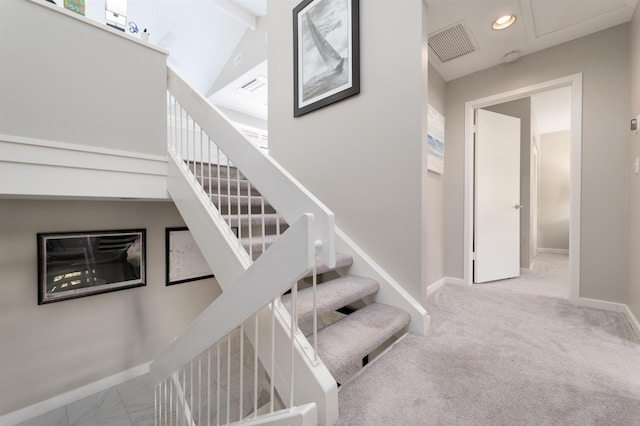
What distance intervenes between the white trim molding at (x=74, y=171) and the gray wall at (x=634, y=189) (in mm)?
3251

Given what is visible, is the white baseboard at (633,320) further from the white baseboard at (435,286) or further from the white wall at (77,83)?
the white wall at (77,83)

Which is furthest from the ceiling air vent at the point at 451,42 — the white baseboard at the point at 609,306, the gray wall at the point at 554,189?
the gray wall at the point at 554,189

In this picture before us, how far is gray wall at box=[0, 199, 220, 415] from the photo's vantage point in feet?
6.09

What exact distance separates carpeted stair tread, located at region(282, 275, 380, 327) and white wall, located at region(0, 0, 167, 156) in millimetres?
1437

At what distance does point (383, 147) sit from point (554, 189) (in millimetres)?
5657

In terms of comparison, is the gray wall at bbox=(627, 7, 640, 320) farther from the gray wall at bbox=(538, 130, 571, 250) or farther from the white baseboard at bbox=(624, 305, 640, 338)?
the gray wall at bbox=(538, 130, 571, 250)

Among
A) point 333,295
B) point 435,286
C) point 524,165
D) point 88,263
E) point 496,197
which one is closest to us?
point 333,295

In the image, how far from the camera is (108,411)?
1999 mm

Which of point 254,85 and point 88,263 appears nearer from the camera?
point 88,263

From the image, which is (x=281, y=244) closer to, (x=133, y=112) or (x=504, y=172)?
(x=133, y=112)

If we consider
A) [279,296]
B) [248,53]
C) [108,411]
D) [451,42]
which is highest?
[248,53]

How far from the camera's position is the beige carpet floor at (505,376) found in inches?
39.0

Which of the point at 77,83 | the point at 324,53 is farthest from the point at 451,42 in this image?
Answer: the point at 77,83

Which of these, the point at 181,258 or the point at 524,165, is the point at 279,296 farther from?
the point at 524,165
